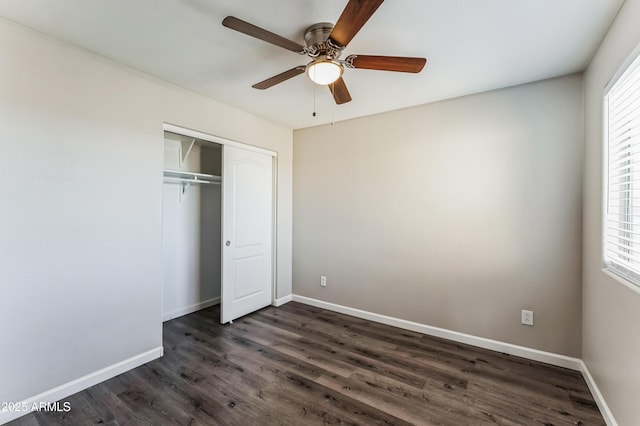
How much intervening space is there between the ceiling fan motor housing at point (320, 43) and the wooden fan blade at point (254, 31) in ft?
0.33

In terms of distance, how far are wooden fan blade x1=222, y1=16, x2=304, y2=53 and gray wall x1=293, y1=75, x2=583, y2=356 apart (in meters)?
1.93

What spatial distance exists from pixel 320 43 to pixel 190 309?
3.44 meters

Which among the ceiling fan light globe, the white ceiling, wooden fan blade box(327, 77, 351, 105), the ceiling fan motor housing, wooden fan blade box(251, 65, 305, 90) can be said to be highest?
the white ceiling

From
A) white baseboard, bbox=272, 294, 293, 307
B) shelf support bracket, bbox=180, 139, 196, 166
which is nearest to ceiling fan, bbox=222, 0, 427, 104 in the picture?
shelf support bracket, bbox=180, 139, 196, 166

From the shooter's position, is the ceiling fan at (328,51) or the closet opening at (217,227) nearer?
the ceiling fan at (328,51)

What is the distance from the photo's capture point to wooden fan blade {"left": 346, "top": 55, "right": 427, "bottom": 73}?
5.63 ft

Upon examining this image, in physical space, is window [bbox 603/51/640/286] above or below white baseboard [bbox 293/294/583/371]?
above

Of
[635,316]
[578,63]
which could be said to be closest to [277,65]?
[578,63]

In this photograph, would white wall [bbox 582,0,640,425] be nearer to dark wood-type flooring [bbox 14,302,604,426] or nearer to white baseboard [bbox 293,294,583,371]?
white baseboard [bbox 293,294,583,371]

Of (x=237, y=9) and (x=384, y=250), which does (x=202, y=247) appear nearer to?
(x=384, y=250)

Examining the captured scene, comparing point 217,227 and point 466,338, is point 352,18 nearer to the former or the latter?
point 466,338

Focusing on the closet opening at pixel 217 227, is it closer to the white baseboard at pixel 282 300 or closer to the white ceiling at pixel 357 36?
the white baseboard at pixel 282 300

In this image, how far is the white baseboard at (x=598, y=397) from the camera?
1707 millimetres

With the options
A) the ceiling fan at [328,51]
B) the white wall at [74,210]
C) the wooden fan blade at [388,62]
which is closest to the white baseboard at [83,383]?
the white wall at [74,210]
